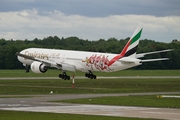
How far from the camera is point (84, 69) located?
91.5m

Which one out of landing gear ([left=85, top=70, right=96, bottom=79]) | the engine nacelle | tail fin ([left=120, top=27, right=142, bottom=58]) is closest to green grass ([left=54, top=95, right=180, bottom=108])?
tail fin ([left=120, top=27, right=142, bottom=58])

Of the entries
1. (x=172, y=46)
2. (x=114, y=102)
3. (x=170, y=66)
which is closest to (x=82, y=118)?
(x=114, y=102)

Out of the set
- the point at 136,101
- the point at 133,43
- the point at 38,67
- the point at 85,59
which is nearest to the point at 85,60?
the point at 85,59

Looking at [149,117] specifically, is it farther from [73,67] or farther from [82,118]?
[73,67]

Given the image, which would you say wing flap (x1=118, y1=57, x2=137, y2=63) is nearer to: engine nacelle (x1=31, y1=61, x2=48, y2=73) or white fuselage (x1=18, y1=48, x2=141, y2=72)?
white fuselage (x1=18, y1=48, x2=141, y2=72)

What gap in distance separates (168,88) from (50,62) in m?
22.5

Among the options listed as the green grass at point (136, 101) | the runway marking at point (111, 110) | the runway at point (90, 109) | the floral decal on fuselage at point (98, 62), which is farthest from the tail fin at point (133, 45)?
the runway marking at point (111, 110)

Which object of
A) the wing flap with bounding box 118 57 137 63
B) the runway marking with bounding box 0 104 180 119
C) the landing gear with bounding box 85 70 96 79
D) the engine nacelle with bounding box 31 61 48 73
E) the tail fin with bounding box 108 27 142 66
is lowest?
the runway marking with bounding box 0 104 180 119

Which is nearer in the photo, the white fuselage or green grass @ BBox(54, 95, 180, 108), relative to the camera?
green grass @ BBox(54, 95, 180, 108)

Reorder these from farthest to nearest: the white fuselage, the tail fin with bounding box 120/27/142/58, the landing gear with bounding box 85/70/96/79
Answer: the landing gear with bounding box 85/70/96/79 < the white fuselage < the tail fin with bounding box 120/27/142/58

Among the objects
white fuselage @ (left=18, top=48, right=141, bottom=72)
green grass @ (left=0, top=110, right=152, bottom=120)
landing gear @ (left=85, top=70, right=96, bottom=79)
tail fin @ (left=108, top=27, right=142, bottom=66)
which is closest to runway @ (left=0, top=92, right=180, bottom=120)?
green grass @ (left=0, top=110, right=152, bottom=120)

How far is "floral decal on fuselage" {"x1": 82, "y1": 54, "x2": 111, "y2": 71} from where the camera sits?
87.0 m

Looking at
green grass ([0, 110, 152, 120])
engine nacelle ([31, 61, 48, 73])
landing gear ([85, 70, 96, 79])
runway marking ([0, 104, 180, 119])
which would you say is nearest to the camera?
green grass ([0, 110, 152, 120])

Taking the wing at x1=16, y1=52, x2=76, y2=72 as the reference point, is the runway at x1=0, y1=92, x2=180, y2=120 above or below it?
below
